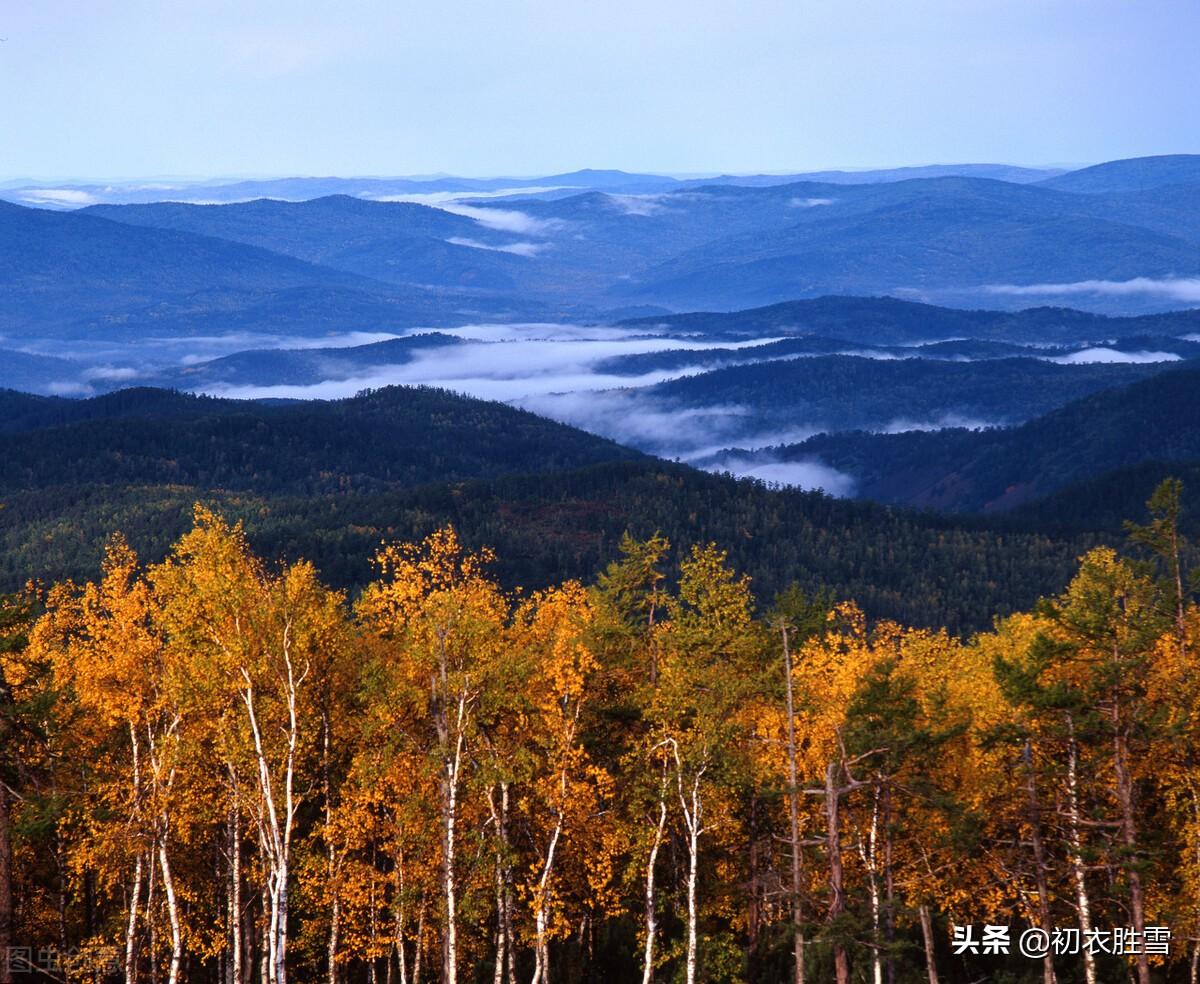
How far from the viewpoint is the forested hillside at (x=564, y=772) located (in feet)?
156

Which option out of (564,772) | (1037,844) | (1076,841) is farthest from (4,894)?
(1076,841)

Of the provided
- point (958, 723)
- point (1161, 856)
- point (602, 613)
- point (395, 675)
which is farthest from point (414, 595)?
point (1161, 856)

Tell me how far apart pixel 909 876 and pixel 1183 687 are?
532 inches

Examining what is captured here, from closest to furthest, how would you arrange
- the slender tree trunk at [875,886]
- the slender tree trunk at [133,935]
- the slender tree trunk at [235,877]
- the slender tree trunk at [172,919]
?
the slender tree trunk at [875,886], the slender tree trunk at [172,919], the slender tree trunk at [235,877], the slender tree trunk at [133,935]

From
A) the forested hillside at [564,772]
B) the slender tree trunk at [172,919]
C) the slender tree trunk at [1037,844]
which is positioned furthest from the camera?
the slender tree trunk at [1037,844]

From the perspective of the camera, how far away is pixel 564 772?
164 ft

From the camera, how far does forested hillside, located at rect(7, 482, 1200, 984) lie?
156 ft

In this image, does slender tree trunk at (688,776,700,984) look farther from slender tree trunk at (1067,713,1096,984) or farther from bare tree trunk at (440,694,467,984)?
slender tree trunk at (1067,713,1096,984)

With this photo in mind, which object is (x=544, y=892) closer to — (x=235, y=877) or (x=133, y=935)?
(x=235, y=877)

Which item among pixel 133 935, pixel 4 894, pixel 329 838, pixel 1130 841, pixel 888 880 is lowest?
pixel 133 935

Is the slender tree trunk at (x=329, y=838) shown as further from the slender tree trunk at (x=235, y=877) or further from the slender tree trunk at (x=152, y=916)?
the slender tree trunk at (x=152, y=916)

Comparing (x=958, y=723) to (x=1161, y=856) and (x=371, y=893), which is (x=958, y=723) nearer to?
(x=1161, y=856)

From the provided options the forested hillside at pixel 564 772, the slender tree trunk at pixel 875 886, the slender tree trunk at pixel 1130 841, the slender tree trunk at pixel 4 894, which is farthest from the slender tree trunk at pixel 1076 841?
the slender tree trunk at pixel 4 894

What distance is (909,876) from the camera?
58.1 metres
